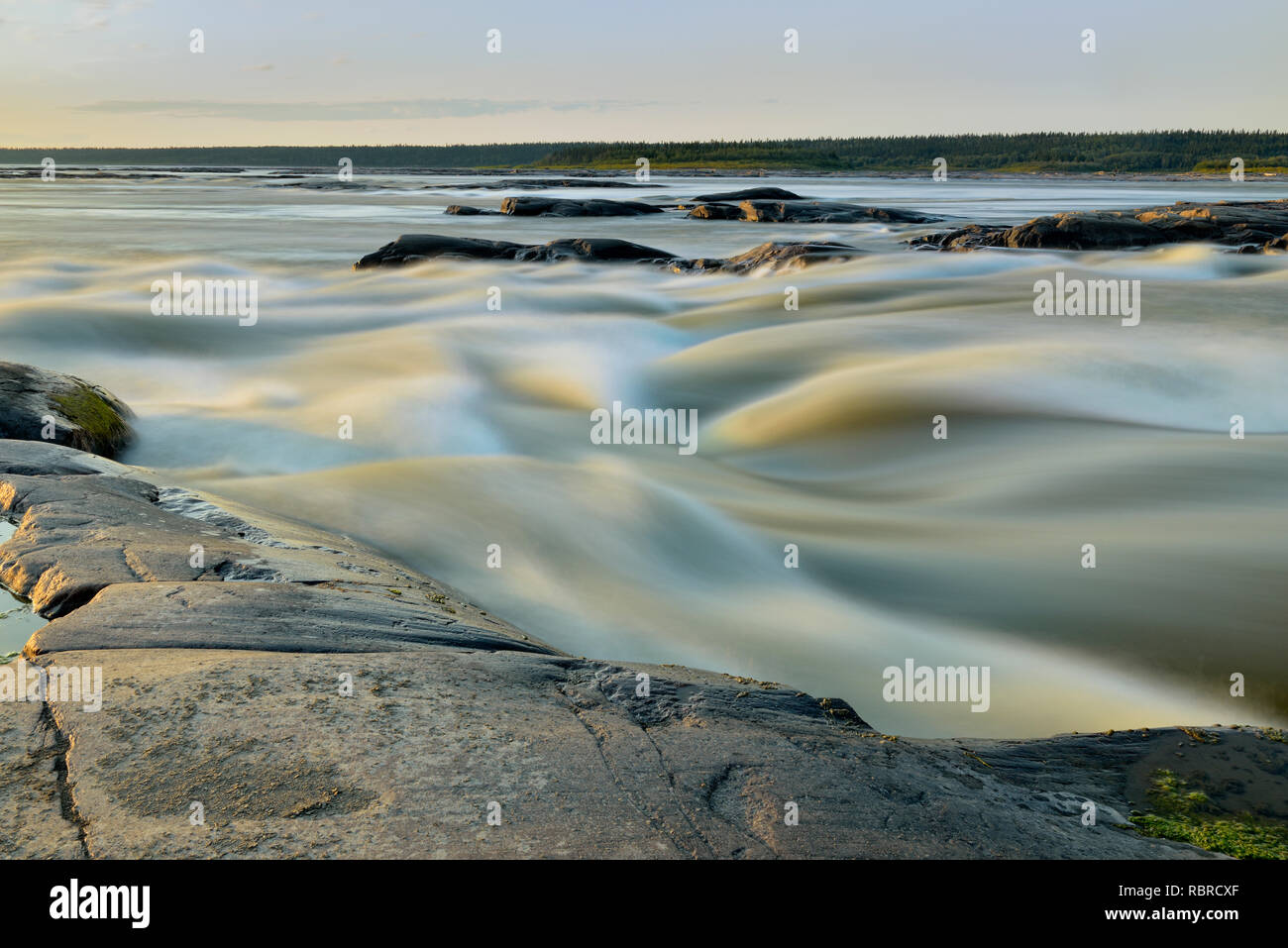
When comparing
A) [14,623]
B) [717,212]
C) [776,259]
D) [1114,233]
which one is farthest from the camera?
[717,212]

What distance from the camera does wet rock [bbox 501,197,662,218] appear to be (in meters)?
39.7

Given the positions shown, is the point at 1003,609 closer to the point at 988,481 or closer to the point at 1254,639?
the point at 1254,639

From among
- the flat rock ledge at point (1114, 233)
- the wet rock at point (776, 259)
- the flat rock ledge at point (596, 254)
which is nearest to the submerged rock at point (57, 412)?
the flat rock ledge at point (596, 254)

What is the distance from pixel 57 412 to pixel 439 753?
5.88m

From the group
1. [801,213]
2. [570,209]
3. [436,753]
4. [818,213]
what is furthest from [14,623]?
[570,209]

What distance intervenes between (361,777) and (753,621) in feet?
11.3

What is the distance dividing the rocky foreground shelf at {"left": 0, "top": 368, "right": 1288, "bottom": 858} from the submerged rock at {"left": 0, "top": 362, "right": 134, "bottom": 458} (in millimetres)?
2994

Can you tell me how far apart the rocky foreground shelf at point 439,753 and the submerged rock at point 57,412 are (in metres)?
2.99

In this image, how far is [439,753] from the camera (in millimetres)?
2881

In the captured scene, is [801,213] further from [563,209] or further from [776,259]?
[776,259]

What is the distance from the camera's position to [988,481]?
8430 mm

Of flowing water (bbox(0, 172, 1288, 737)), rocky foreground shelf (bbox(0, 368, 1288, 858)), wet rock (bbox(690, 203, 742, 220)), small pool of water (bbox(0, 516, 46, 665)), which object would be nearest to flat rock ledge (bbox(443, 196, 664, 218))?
wet rock (bbox(690, 203, 742, 220))

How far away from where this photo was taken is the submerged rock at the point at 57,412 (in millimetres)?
6977
